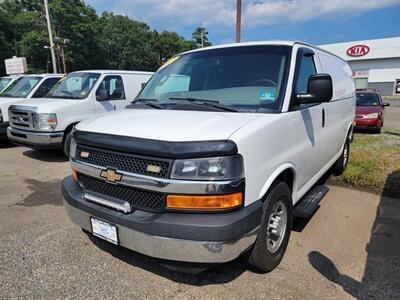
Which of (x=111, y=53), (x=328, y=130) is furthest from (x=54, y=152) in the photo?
(x=111, y=53)

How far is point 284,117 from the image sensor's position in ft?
8.94

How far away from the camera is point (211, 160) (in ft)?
6.85

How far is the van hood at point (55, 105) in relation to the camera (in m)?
6.57

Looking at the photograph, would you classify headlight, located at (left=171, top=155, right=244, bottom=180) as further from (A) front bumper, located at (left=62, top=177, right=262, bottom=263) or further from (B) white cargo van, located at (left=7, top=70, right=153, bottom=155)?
(B) white cargo van, located at (left=7, top=70, right=153, bottom=155)

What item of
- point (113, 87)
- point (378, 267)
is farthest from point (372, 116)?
point (378, 267)

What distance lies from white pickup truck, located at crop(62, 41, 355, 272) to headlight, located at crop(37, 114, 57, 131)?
380cm

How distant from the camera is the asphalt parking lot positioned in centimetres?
255

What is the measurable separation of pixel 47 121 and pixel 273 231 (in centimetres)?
566

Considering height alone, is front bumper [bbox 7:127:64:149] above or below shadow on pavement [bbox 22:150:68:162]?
above

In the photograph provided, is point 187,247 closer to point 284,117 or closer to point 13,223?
point 284,117

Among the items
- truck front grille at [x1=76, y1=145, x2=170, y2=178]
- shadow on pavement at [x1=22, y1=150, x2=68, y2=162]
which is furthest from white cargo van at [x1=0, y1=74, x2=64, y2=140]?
truck front grille at [x1=76, y1=145, x2=170, y2=178]

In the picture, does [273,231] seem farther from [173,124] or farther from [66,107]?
[66,107]

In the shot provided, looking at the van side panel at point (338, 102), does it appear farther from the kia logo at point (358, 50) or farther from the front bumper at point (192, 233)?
the kia logo at point (358, 50)

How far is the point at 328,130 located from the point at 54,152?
272 inches
